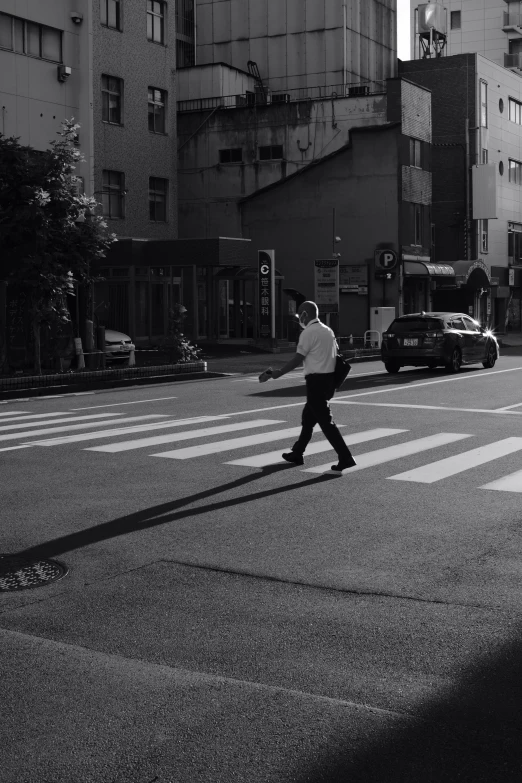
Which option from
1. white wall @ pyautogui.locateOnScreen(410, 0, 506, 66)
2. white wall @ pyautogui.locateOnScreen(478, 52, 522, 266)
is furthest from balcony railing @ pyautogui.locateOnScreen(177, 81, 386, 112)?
white wall @ pyautogui.locateOnScreen(410, 0, 506, 66)

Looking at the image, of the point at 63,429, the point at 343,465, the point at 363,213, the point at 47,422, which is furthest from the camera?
the point at 363,213

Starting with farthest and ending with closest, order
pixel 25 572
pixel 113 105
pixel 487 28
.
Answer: pixel 487 28
pixel 113 105
pixel 25 572

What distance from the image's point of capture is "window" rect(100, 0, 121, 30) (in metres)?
43.4

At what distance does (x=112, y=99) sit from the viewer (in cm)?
4431

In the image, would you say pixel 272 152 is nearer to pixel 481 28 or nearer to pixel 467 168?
pixel 467 168

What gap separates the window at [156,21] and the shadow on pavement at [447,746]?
44738 mm

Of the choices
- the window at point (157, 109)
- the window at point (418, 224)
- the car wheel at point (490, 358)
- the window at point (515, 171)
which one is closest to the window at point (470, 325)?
the car wheel at point (490, 358)

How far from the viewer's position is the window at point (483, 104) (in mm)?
59281

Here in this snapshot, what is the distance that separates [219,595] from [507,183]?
60.7 metres

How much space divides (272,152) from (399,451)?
42863mm

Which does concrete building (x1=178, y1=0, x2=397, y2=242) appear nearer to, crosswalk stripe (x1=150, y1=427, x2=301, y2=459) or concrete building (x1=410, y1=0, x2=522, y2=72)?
concrete building (x1=410, y1=0, x2=522, y2=72)

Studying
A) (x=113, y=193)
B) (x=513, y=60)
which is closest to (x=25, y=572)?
(x=113, y=193)

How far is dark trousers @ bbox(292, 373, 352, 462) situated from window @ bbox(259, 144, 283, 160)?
43.3 metres

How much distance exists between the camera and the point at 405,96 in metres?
51.5
